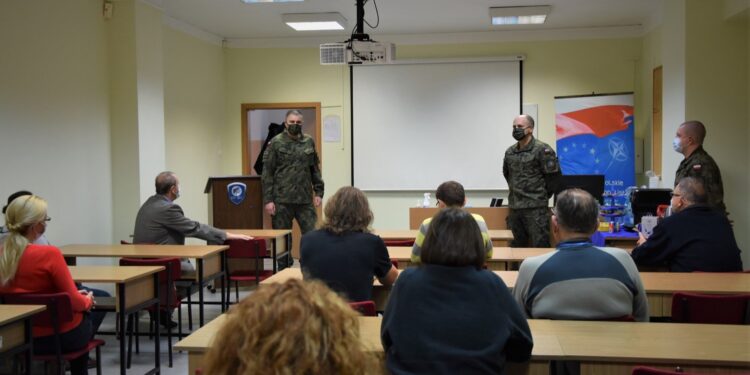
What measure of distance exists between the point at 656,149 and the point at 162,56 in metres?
6.01

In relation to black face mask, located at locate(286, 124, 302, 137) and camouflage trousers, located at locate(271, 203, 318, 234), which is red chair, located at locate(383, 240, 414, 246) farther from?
black face mask, located at locate(286, 124, 302, 137)

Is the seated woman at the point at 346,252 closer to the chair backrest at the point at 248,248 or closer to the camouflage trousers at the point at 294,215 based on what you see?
the chair backrest at the point at 248,248

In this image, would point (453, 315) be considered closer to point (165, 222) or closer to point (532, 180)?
point (165, 222)

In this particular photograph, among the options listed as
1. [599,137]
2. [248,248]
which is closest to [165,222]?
[248,248]

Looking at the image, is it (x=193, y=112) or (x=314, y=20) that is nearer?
(x=314, y=20)

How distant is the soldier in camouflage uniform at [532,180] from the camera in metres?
6.16

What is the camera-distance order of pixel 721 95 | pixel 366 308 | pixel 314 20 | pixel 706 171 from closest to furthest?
pixel 366 308, pixel 706 171, pixel 721 95, pixel 314 20

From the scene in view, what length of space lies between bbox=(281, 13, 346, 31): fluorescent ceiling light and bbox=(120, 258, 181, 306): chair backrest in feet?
13.6

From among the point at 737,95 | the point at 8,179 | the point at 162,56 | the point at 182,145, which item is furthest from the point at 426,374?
the point at 182,145

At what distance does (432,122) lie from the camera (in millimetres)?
9219

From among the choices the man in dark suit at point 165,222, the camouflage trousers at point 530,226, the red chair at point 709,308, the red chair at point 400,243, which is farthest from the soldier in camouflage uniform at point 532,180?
the red chair at point 709,308

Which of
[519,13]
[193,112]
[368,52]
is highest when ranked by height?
[519,13]

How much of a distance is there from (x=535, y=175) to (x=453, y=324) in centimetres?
445

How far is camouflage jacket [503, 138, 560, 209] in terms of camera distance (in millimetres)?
6164
